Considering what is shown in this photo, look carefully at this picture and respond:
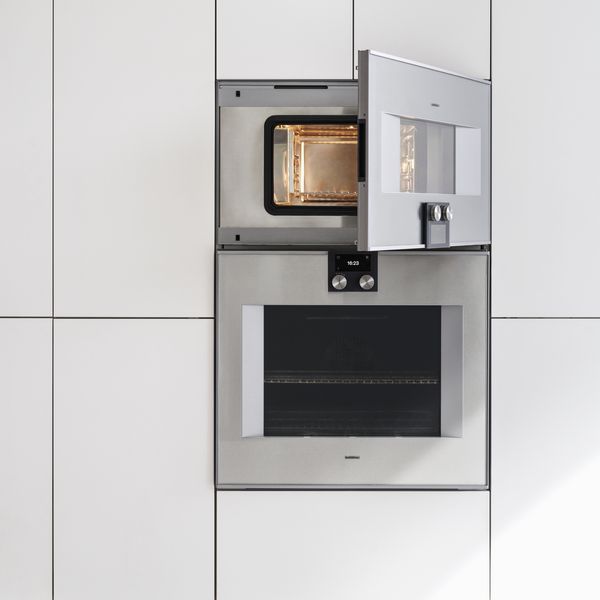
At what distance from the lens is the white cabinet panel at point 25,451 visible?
5.44 feet

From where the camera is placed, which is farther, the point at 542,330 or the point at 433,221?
the point at 542,330

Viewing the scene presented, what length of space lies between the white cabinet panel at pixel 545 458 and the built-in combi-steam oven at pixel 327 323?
0.20ft

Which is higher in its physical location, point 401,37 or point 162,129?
point 401,37

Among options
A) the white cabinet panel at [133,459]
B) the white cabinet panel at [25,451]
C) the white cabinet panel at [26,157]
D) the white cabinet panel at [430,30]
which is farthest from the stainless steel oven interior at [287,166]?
the white cabinet panel at [25,451]

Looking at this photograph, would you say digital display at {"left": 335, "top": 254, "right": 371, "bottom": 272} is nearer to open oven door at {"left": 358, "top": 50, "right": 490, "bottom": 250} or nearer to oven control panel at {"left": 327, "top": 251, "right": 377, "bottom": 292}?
oven control panel at {"left": 327, "top": 251, "right": 377, "bottom": 292}

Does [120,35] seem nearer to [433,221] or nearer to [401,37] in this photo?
[401,37]

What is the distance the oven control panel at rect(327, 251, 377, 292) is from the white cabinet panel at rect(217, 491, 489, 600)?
1.57 feet

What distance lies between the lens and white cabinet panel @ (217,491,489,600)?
5.46 feet

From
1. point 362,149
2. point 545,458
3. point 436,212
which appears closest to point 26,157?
point 362,149

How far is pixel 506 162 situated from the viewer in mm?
1654

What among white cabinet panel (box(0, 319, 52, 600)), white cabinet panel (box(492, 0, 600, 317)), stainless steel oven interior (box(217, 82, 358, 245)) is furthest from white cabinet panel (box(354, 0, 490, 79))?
white cabinet panel (box(0, 319, 52, 600))

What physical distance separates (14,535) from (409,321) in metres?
1.04

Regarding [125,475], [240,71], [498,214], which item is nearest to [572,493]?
[498,214]

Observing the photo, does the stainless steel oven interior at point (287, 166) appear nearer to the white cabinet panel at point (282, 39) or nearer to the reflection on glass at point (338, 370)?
the white cabinet panel at point (282, 39)
